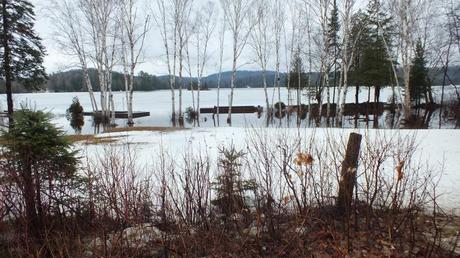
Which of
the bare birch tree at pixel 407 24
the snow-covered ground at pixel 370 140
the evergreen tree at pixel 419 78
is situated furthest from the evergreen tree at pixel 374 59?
the snow-covered ground at pixel 370 140

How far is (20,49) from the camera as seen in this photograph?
67.6 ft

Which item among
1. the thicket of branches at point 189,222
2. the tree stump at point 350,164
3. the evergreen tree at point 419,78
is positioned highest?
the evergreen tree at point 419,78

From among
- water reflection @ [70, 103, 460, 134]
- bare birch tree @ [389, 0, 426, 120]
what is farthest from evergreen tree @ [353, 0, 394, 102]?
bare birch tree @ [389, 0, 426, 120]

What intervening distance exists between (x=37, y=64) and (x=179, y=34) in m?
10.5

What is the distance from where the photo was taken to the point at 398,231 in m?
4.41

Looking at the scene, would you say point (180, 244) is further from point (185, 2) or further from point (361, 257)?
point (185, 2)

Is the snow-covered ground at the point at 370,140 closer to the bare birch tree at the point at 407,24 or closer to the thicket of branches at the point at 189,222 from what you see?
the thicket of branches at the point at 189,222

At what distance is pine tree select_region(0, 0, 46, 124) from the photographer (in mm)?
19891

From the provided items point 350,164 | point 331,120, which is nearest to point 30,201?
point 350,164

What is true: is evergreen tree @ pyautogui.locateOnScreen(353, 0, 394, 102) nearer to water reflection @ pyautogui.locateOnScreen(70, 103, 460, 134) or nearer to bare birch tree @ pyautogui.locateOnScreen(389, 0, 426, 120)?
water reflection @ pyautogui.locateOnScreen(70, 103, 460, 134)

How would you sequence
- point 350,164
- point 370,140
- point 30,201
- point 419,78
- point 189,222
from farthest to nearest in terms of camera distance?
1. point 419,78
2. point 370,140
3. point 350,164
4. point 189,222
5. point 30,201

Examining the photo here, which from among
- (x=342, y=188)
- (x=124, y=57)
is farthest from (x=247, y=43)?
(x=342, y=188)

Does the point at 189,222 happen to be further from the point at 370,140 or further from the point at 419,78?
the point at 419,78

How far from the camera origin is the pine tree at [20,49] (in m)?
19.9
